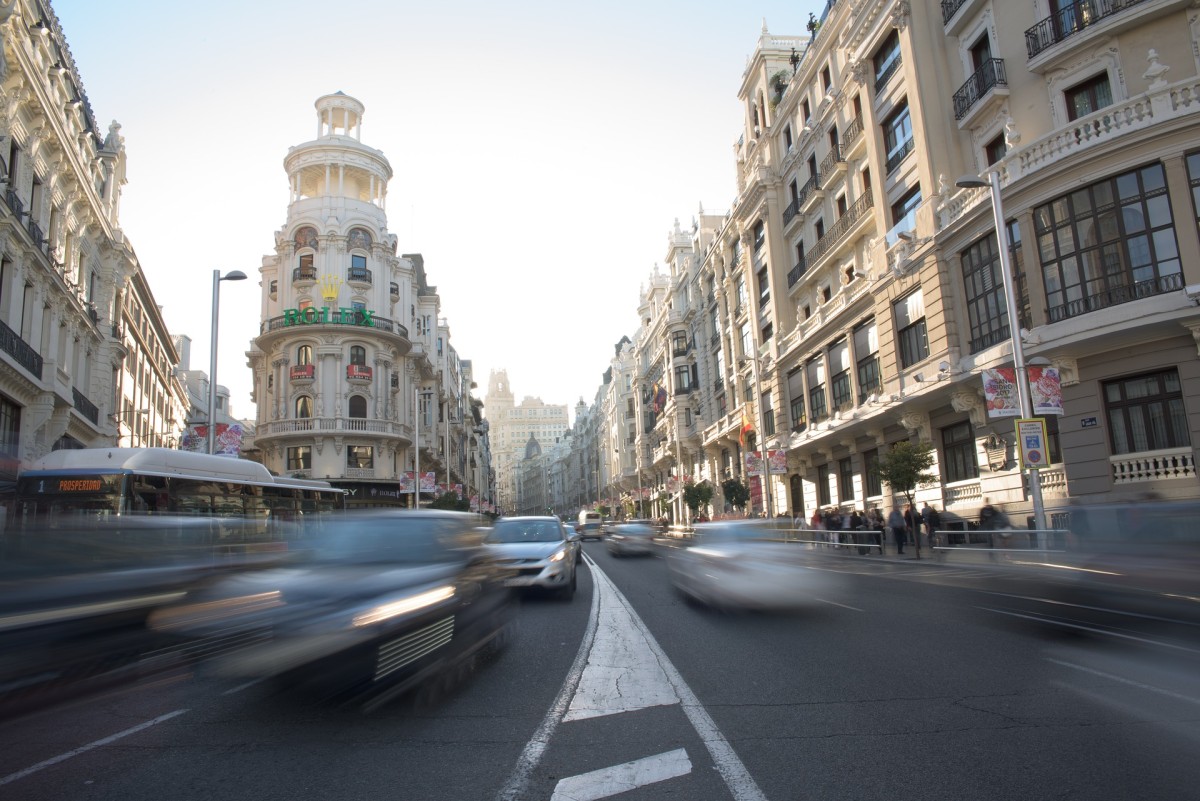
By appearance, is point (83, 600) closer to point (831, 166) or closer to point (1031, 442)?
point (1031, 442)

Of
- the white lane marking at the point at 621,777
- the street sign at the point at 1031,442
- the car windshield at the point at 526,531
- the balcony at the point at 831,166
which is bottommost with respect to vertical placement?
the white lane marking at the point at 621,777

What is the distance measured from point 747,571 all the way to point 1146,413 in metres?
13.6

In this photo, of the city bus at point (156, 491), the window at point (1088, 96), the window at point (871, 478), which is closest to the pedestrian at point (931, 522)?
the window at point (871, 478)

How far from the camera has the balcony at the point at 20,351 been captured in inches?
845

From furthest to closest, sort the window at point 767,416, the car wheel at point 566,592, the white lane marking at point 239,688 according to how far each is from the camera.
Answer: the window at point 767,416, the car wheel at point 566,592, the white lane marking at point 239,688

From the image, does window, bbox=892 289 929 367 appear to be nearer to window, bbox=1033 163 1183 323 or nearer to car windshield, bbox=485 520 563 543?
window, bbox=1033 163 1183 323

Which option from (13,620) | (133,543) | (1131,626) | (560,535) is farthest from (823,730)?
(560,535)

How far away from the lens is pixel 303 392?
50.6 m

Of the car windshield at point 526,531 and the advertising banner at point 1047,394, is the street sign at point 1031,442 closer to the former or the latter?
the advertising banner at point 1047,394

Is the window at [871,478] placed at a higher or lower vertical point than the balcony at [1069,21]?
lower

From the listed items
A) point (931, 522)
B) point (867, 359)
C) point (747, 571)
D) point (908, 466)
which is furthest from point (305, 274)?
point (747, 571)

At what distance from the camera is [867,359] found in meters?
29.5

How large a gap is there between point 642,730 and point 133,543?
588cm

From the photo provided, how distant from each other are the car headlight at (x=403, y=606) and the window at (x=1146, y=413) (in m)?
18.0
